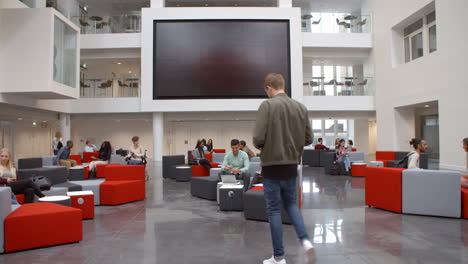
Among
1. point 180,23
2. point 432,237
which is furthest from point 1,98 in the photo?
point 432,237

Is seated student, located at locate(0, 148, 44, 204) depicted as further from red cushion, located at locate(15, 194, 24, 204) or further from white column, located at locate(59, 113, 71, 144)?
white column, located at locate(59, 113, 71, 144)

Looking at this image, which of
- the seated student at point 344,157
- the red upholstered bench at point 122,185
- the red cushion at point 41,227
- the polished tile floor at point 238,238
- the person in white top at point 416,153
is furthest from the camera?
the seated student at point 344,157

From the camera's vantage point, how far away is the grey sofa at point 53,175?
6686 millimetres

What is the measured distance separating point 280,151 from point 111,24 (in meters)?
19.2

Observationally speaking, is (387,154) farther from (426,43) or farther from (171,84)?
(171,84)

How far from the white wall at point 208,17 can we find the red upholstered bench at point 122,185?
11.2 m

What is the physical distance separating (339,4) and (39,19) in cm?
1816

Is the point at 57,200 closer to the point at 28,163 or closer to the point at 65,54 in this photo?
the point at 28,163

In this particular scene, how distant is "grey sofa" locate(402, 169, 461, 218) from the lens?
5539 mm

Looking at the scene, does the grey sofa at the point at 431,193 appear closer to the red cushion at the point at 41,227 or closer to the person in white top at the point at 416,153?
the person in white top at the point at 416,153

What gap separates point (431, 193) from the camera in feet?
18.6

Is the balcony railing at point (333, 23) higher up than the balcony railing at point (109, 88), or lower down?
higher up

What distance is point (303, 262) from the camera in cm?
350

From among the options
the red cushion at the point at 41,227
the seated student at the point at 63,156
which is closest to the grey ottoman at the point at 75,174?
the seated student at the point at 63,156
